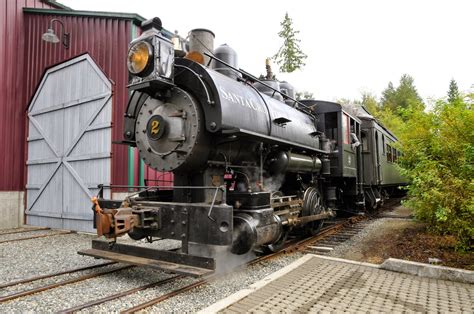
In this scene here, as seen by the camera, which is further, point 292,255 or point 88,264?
point 292,255

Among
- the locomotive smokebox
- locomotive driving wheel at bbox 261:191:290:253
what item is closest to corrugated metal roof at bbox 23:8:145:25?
Answer: the locomotive smokebox

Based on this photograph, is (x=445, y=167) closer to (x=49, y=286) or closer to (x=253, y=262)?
(x=253, y=262)

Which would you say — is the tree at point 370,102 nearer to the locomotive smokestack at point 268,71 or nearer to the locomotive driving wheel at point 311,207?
the locomotive smokestack at point 268,71

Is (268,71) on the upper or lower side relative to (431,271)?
upper

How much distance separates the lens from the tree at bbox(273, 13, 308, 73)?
1347 inches

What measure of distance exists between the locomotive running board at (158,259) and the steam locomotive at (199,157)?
0.01 m

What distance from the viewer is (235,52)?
6.21 metres

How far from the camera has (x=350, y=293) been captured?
388 centimetres

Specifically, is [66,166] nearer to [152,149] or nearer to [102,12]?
[102,12]

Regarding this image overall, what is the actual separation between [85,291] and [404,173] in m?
6.26

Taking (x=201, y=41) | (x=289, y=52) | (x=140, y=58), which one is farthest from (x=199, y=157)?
(x=289, y=52)

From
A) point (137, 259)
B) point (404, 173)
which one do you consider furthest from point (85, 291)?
point (404, 173)

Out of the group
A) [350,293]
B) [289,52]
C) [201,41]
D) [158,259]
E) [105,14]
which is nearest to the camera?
[350,293]

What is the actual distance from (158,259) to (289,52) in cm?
3308
